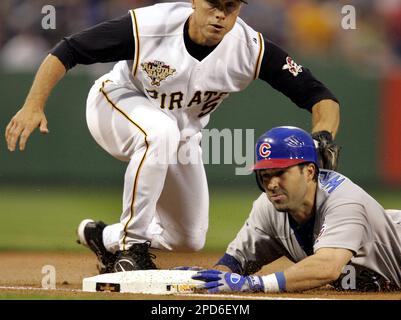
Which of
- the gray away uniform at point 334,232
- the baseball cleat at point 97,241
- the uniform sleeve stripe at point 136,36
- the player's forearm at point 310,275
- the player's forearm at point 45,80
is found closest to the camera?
the player's forearm at point 310,275

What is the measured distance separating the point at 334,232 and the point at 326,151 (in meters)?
0.58

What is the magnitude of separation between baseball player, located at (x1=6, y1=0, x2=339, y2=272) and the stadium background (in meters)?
4.59

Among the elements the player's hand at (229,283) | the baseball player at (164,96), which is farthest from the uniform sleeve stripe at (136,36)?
the player's hand at (229,283)

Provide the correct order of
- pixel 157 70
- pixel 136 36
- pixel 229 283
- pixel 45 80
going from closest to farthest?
1. pixel 229 283
2. pixel 45 80
3. pixel 136 36
4. pixel 157 70

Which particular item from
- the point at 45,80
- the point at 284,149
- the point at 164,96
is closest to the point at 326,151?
the point at 284,149

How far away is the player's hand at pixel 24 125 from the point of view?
4641mm

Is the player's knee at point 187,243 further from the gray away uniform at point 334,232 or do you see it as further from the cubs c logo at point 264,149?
the cubs c logo at point 264,149

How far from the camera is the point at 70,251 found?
8180 millimetres

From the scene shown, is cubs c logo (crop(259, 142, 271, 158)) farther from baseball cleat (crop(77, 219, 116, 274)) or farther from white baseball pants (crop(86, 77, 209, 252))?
baseball cleat (crop(77, 219, 116, 274))

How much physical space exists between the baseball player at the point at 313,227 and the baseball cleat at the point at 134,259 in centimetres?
42

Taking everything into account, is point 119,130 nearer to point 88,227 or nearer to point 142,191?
point 142,191

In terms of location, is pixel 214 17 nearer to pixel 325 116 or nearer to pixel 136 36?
pixel 136 36

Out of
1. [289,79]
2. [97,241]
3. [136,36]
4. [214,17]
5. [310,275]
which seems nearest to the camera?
[310,275]

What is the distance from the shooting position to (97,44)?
5.13 m
